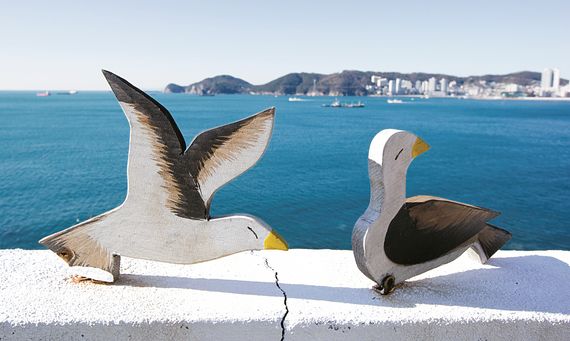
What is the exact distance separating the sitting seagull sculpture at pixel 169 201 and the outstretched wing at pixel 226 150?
14mm

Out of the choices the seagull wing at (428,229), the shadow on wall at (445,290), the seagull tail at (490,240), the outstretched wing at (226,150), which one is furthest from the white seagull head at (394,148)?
the seagull tail at (490,240)

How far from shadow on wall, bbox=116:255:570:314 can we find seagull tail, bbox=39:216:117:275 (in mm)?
426

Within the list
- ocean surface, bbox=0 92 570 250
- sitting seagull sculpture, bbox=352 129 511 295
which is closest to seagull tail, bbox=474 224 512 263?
sitting seagull sculpture, bbox=352 129 511 295

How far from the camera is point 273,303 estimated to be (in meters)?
6.85

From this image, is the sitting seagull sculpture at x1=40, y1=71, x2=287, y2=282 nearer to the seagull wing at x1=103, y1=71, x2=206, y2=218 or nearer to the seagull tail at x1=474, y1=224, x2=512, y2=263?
the seagull wing at x1=103, y1=71, x2=206, y2=218

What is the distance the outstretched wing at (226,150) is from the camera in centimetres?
679

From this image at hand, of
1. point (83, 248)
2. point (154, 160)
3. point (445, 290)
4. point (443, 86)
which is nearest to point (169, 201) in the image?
point (154, 160)

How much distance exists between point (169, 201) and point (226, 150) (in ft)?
3.95

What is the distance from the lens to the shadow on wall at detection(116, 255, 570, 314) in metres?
7.11

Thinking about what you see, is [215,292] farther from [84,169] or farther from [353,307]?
[84,169]

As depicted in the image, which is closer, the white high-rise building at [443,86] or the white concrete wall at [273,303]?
the white concrete wall at [273,303]

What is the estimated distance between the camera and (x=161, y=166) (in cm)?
715

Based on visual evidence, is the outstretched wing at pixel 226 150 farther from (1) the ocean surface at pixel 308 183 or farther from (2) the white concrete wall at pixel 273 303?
(1) the ocean surface at pixel 308 183

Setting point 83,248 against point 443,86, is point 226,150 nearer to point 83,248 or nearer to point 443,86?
point 83,248
